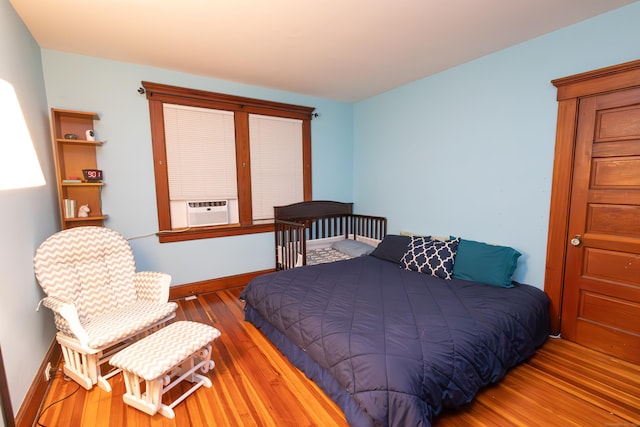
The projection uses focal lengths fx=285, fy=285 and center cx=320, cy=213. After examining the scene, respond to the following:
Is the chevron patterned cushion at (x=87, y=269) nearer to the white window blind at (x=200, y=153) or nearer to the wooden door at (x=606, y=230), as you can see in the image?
the white window blind at (x=200, y=153)

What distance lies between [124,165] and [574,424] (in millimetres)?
4156

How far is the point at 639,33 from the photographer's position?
198cm

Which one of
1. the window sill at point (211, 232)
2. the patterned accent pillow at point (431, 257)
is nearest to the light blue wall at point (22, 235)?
the window sill at point (211, 232)

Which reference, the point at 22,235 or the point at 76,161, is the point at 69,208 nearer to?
the point at 76,161

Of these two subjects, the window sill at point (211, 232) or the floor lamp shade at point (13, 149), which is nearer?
the floor lamp shade at point (13, 149)

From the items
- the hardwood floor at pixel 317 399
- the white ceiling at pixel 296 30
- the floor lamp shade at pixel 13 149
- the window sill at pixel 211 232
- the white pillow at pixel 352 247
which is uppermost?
the white ceiling at pixel 296 30

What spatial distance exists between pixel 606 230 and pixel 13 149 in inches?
136

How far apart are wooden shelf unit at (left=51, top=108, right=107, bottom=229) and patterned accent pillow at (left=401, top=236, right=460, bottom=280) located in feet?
10.4

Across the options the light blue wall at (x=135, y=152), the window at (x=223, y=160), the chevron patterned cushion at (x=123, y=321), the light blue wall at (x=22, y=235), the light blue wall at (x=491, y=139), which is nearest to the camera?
the light blue wall at (x=22, y=235)

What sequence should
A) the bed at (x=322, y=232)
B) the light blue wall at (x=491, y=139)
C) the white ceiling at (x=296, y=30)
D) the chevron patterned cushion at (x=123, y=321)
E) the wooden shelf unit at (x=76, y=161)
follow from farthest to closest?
1. the bed at (x=322, y=232)
2. the wooden shelf unit at (x=76, y=161)
3. the light blue wall at (x=491, y=139)
4. the white ceiling at (x=296, y=30)
5. the chevron patterned cushion at (x=123, y=321)

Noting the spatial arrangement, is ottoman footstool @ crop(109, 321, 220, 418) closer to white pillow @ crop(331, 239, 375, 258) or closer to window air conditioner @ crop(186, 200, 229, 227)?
window air conditioner @ crop(186, 200, 229, 227)

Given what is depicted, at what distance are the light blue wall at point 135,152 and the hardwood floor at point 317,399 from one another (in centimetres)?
151

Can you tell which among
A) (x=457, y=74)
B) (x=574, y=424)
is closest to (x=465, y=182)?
(x=457, y=74)

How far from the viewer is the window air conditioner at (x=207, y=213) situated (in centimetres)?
345
